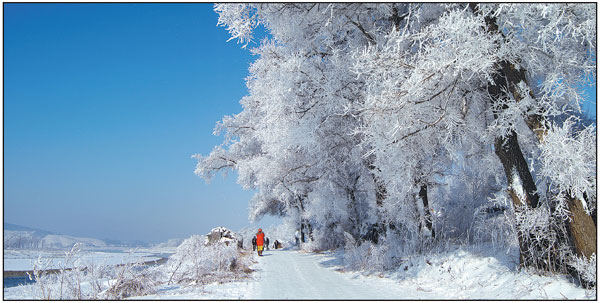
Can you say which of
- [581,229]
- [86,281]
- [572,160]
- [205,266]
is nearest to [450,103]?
[572,160]

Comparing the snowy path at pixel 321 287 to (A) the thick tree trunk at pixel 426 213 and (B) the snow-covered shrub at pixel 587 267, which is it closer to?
(B) the snow-covered shrub at pixel 587 267

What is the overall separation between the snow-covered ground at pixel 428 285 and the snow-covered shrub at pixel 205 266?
493 millimetres

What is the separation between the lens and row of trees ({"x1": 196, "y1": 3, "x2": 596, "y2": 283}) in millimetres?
5629

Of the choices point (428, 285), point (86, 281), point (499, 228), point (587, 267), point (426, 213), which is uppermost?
point (426, 213)

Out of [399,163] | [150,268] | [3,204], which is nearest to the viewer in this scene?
[3,204]

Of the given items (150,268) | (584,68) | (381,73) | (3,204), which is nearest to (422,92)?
(381,73)

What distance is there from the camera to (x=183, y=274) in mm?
7691

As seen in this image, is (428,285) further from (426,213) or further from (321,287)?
(426,213)

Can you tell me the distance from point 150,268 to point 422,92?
228 inches

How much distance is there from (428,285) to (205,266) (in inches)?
181

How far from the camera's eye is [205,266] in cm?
805

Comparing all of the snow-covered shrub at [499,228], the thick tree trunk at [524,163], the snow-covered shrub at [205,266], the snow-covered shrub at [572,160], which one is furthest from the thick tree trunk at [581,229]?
the snow-covered shrub at [205,266]

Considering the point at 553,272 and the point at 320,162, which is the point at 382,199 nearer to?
the point at 320,162

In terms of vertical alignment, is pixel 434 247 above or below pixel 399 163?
below
